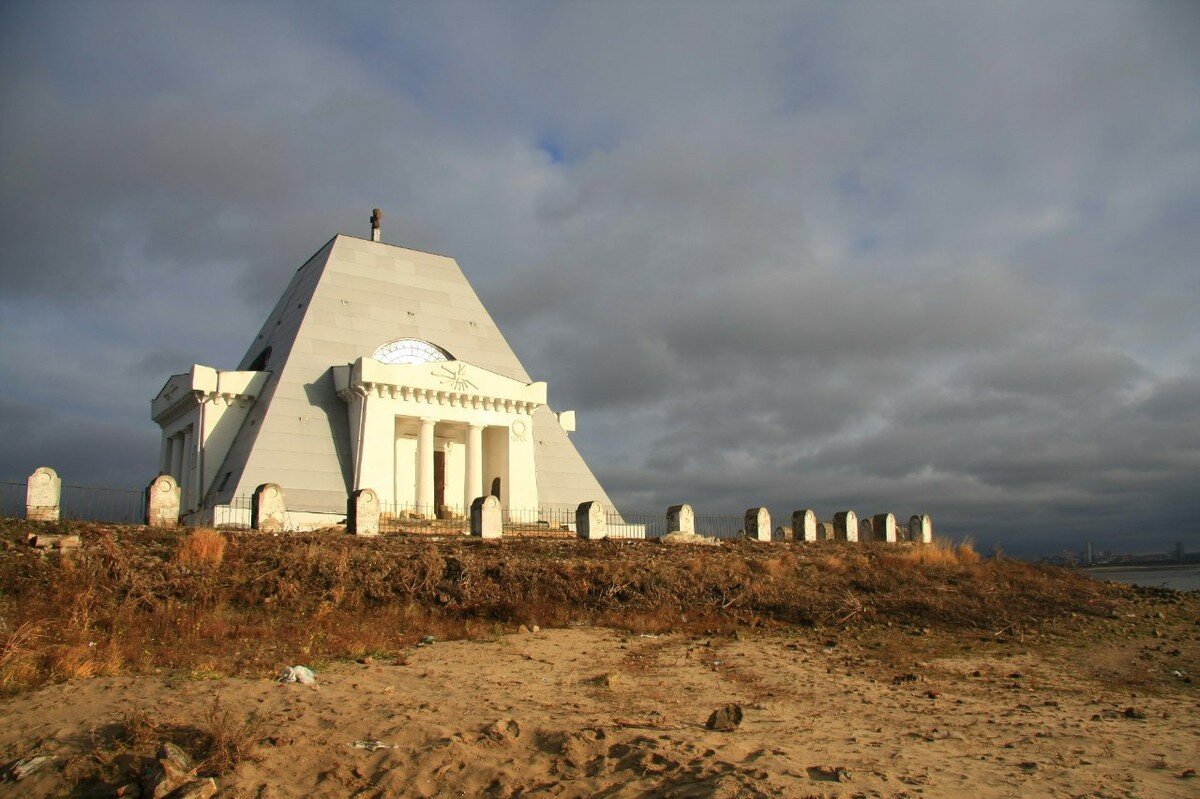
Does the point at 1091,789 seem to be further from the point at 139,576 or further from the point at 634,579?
the point at 139,576

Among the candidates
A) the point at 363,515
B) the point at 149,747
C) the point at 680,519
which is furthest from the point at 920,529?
the point at 149,747

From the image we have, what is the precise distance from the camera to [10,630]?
356 inches

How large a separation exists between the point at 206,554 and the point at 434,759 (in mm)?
8303

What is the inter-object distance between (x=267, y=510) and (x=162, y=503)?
1872mm

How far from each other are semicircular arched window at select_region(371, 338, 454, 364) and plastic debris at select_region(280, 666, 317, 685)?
17.8 metres

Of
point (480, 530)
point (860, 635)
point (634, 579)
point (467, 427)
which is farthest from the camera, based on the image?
point (467, 427)

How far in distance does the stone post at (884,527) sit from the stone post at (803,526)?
317cm

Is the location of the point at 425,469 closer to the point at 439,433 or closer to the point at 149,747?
the point at 439,433

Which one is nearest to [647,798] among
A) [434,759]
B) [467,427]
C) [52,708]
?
[434,759]

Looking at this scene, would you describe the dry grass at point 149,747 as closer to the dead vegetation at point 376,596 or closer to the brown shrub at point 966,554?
the dead vegetation at point 376,596

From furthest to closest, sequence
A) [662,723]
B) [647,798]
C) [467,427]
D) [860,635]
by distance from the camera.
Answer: [467,427] → [860,635] → [662,723] → [647,798]

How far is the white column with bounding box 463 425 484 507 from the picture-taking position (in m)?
24.8

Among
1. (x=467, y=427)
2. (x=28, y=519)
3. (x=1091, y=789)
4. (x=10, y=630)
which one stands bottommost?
(x=1091, y=789)

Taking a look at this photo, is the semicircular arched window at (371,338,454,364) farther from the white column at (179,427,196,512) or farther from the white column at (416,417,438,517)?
the white column at (179,427,196,512)
